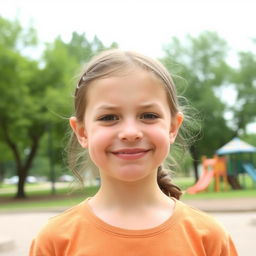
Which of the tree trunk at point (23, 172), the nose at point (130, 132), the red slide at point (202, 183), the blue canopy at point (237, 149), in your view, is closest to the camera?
the nose at point (130, 132)

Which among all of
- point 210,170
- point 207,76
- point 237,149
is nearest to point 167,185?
point 210,170

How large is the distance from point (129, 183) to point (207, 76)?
1414 inches

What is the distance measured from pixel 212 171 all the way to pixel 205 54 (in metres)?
16.2

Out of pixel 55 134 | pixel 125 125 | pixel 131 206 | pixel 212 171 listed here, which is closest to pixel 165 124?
pixel 125 125

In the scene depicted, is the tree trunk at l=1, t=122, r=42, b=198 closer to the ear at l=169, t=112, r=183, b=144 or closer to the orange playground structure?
the orange playground structure

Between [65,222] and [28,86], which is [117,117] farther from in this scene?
[28,86]

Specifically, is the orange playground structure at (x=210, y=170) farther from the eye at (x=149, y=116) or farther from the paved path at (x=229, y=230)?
the eye at (x=149, y=116)

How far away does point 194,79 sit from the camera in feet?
120

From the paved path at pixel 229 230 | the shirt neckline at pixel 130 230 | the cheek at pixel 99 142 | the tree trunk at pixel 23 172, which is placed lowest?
the tree trunk at pixel 23 172

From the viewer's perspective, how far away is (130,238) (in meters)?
1.74

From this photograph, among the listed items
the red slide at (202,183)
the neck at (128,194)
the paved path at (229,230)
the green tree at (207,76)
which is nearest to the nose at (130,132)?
the neck at (128,194)

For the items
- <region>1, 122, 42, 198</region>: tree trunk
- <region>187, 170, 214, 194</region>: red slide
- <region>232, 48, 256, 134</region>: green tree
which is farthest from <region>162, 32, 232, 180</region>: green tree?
<region>1, 122, 42, 198</region>: tree trunk

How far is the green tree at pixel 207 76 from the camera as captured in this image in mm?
35188

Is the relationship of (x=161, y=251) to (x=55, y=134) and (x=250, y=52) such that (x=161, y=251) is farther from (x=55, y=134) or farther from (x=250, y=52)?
(x=250, y=52)
